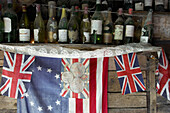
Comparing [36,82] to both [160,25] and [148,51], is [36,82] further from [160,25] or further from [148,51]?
[160,25]

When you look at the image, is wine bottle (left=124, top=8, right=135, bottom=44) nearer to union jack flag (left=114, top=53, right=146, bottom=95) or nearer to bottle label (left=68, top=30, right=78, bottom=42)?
union jack flag (left=114, top=53, right=146, bottom=95)

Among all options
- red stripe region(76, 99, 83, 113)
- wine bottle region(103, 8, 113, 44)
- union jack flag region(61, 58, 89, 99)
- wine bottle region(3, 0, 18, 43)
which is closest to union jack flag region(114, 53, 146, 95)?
wine bottle region(103, 8, 113, 44)

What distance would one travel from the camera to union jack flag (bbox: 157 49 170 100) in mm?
1797

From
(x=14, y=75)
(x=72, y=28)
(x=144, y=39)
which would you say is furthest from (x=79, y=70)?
(x=144, y=39)

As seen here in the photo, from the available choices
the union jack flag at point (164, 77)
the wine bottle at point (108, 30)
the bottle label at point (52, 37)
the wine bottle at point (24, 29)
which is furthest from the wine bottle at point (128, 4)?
the wine bottle at point (24, 29)

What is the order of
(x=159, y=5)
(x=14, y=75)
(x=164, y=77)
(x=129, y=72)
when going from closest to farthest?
(x=14, y=75) < (x=129, y=72) < (x=164, y=77) < (x=159, y=5)

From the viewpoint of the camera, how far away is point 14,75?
1.60 m

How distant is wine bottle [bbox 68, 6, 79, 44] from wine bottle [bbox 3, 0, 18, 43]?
48 cm

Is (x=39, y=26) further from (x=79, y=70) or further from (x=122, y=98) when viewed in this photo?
(x=122, y=98)

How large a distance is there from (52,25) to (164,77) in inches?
44.4

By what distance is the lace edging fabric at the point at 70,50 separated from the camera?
1.55m

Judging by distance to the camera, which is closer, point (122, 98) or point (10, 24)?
point (10, 24)

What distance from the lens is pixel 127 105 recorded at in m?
1.79

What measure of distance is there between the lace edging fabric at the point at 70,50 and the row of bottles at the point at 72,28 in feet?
0.34
